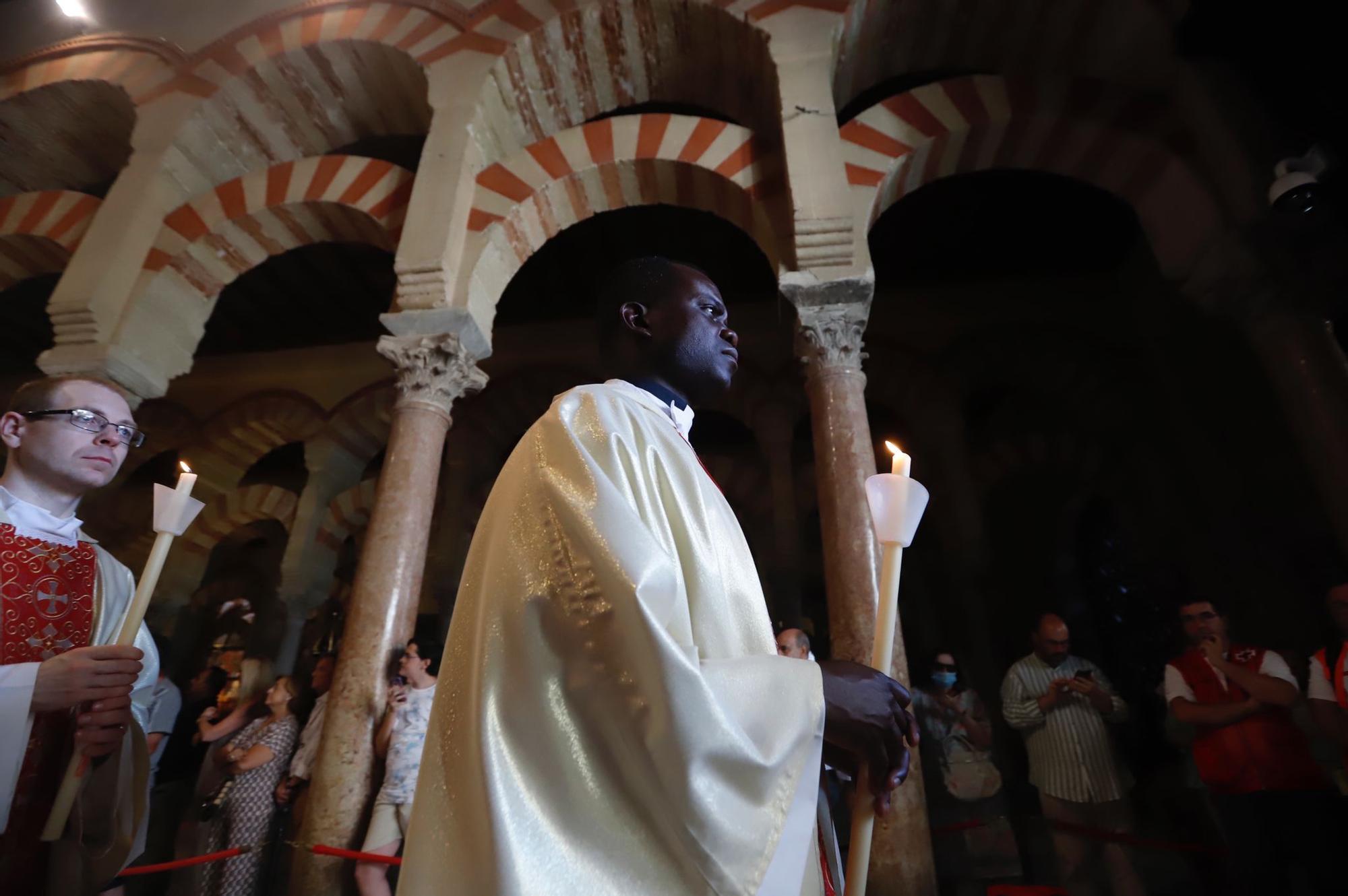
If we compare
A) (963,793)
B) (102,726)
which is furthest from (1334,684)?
(102,726)

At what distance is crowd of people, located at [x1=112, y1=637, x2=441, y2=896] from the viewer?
2.95 m

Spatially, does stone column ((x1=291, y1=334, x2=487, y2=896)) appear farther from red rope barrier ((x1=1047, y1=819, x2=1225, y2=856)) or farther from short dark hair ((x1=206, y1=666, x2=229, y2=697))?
red rope barrier ((x1=1047, y1=819, x2=1225, y2=856))

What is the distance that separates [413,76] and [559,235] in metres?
1.70

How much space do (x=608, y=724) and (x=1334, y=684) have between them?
9.77ft

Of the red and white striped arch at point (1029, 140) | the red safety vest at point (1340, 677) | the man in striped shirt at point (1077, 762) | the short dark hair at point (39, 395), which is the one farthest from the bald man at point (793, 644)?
the short dark hair at point (39, 395)

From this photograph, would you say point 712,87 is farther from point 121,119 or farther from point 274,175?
point 121,119

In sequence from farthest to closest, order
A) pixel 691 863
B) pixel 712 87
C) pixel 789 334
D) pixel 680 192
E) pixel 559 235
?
pixel 559 235 < pixel 712 87 < pixel 680 192 < pixel 789 334 < pixel 691 863

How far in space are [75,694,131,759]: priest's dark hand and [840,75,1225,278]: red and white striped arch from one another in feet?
12.4

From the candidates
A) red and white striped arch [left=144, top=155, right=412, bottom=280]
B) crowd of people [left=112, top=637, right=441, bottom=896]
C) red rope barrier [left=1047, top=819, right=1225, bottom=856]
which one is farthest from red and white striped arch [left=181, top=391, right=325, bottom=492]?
red rope barrier [left=1047, top=819, right=1225, bottom=856]

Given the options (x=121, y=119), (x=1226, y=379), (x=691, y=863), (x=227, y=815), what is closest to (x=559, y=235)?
(x=121, y=119)

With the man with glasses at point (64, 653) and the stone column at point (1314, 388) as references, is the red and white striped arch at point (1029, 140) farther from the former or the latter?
the man with glasses at point (64, 653)

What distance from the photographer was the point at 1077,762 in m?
2.85

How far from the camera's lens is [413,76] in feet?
15.6

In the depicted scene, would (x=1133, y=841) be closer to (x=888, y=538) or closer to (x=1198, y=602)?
(x=1198, y=602)
